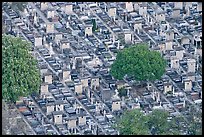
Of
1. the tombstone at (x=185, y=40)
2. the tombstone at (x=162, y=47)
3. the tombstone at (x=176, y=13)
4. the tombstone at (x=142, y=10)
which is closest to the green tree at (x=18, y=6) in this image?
the tombstone at (x=142, y=10)

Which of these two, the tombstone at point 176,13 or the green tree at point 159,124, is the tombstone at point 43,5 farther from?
the green tree at point 159,124

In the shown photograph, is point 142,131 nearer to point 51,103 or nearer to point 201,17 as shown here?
point 51,103

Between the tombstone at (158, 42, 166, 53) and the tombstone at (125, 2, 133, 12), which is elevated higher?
the tombstone at (125, 2, 133, 12)

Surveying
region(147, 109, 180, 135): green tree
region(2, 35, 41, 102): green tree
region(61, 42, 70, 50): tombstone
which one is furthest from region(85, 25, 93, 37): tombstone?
region(147, 109, 180, 135): green tree

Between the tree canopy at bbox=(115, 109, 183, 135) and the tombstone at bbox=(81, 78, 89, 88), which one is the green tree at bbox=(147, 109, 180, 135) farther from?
the tombstone at bbox=(81, 78, 89, 88)

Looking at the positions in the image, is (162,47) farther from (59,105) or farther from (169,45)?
(59,105)

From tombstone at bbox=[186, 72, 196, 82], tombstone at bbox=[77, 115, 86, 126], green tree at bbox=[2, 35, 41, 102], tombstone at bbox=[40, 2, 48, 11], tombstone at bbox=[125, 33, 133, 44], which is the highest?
green tree at bbox=[2, 35, 41, 102]

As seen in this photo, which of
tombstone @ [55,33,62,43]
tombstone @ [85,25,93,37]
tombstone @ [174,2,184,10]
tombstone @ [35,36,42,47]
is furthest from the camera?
tombstone @ [174,2,184,10]
